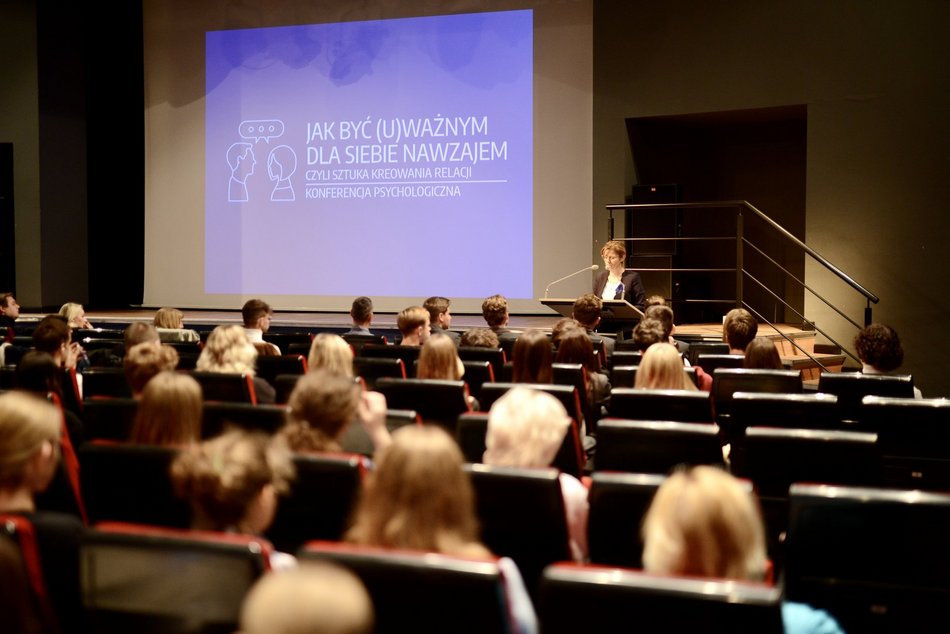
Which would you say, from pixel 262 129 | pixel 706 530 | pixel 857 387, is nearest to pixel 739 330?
pixel 857 387

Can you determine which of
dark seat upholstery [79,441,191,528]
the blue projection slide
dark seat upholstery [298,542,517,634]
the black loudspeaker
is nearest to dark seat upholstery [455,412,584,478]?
dark seat upholstery [79,441,191,528]

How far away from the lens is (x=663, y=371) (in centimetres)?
378

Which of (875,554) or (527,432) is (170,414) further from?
(875,554)

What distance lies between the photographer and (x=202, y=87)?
1121cm

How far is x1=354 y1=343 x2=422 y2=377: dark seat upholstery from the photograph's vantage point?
17.3 feet

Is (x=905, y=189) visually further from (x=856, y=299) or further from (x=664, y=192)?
(x=664, y=192)

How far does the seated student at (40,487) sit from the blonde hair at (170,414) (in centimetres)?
50

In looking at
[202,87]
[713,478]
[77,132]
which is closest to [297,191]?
[202,87]

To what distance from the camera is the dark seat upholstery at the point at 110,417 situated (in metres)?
3.25

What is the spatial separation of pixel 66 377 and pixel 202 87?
300 inches

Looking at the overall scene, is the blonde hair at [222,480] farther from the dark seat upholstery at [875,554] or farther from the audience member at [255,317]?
the audience member at [255,317]

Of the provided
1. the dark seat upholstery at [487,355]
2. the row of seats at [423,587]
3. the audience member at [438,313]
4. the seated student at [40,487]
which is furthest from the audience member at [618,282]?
the seated student at [40,487]

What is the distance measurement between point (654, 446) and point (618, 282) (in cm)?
490

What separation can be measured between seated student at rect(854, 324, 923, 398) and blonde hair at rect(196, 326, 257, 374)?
297 centimetres
